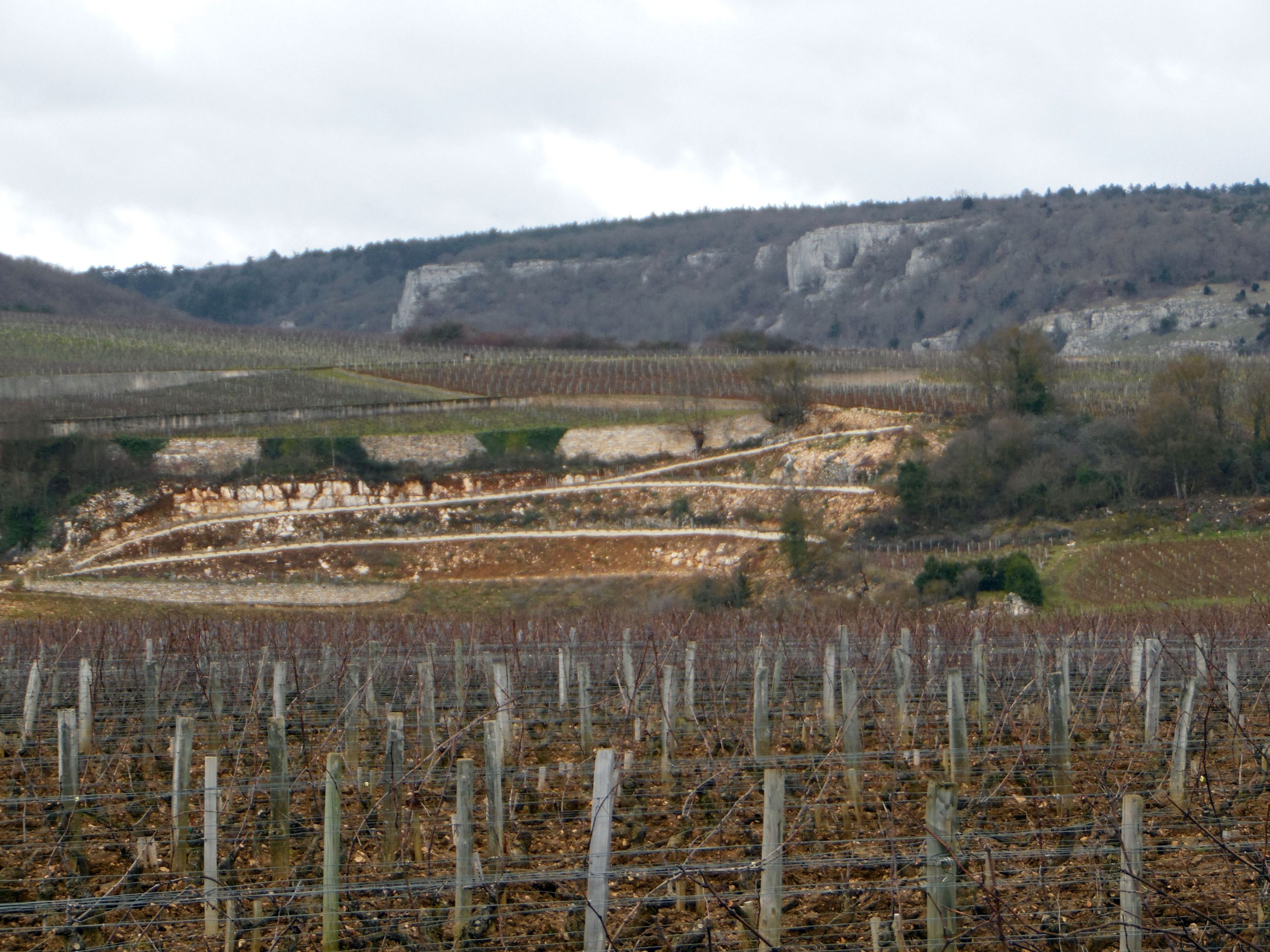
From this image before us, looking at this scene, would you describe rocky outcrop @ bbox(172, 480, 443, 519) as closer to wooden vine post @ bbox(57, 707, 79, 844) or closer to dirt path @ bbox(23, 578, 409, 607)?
dirt path @ bbox(23, 578, 409, 607)

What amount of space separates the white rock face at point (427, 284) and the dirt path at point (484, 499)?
418 ft

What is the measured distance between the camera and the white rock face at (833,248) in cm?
16112

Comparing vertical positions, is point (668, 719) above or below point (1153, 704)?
above

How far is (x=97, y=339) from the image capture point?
7269 cm

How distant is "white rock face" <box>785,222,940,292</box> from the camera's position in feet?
529

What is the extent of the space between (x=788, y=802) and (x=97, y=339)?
2777 inches

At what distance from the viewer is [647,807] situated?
10211 millimetres

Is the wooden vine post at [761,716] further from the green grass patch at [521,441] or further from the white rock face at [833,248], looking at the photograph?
the white rock face at [833,248]

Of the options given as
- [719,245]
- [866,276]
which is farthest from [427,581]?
[719,245]

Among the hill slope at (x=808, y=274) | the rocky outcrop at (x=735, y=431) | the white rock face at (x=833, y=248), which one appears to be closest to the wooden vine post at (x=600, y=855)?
the rocky outcrop at (x=735, y=431)

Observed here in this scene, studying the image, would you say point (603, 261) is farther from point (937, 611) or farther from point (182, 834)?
point (182, 834)

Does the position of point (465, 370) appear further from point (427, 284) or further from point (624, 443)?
point (427, 284)

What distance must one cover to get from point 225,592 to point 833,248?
134 m

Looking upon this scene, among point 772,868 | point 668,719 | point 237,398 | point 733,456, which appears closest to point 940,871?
point 772,868
